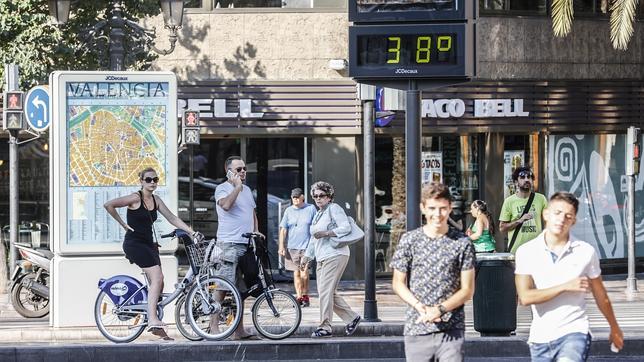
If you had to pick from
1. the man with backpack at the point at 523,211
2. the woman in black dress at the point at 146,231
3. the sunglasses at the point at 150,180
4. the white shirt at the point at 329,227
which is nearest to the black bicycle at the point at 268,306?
the white shirt at the point at 329,227

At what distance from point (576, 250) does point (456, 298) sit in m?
0.76

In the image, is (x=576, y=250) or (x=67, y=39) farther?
(x=67, y=39)

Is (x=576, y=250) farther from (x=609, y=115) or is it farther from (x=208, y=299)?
(x=609, y=115)

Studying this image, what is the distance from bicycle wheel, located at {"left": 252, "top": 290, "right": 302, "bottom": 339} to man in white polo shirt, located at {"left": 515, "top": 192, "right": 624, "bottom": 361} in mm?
6204

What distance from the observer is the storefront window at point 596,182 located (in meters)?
23.5

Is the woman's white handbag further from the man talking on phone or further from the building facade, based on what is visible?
the building facade

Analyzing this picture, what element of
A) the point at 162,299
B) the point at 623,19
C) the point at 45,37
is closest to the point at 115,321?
the point at 162,299

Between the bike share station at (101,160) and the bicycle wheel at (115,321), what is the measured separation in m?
0.66

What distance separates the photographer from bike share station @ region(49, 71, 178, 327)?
14.5 meters

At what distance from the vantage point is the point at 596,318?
16.3 m

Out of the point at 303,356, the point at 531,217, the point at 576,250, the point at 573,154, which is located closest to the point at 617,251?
the point at 573,154

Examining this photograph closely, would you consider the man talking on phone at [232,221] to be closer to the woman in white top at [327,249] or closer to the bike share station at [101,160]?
the woman in white top at [327,249]

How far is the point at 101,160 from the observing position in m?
14.8

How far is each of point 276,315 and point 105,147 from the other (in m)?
2.98
